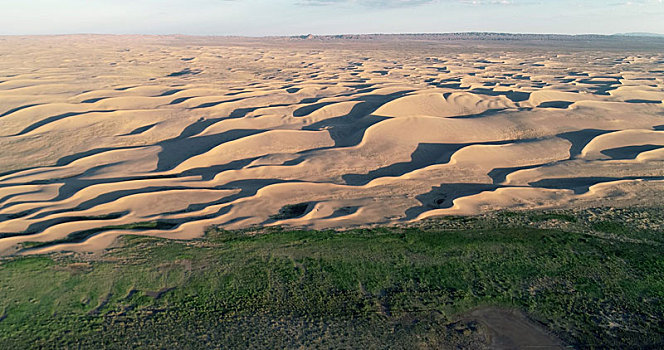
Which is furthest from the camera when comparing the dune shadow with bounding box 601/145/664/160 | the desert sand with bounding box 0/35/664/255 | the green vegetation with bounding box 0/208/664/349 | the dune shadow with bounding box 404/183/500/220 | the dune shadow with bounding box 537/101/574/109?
the dune shadow with bounding box 537/101/574/109

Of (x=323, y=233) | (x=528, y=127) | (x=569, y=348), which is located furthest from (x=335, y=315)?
(x=528, y=127)

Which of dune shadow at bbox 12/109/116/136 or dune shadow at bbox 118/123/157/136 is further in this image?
dune shadow at bbox 12/109/116/136

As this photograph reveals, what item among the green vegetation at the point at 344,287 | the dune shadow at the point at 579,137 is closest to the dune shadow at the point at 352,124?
the green vegetation at the point at 344,287

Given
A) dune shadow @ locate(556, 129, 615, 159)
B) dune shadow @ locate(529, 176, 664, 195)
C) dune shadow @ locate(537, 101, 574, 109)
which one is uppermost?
dune shadow @ locate(537, 101, 574, 109)

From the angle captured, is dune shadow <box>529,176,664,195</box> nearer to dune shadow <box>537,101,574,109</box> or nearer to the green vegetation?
the green vegetation

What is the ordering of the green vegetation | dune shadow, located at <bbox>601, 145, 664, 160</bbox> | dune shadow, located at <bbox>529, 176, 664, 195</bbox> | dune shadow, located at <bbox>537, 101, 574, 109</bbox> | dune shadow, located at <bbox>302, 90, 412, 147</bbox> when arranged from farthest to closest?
dune shadow, located at <bbox>537, 101, 574, 109</bbox> < dune shadow, located at <bbox>302, 90, 412, 147</bbox> < dune shadow, located at <bbox>601, 145, 664, 160</bbox> < dune shadow, located at <bbox>529, 176, 664, 195</bbox> < the green vegetation

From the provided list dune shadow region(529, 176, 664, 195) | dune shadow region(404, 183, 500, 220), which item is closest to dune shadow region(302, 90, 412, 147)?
dune shadow region(404, 183, 500, 220)

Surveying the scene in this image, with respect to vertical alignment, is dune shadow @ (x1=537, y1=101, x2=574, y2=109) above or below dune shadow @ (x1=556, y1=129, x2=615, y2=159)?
above

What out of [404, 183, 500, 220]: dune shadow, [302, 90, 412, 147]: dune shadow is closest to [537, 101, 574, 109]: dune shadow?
[302, 90, 412, 147]: dune shadow

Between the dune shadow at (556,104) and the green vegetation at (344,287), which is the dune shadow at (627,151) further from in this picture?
the dune shadow at (556,104)
